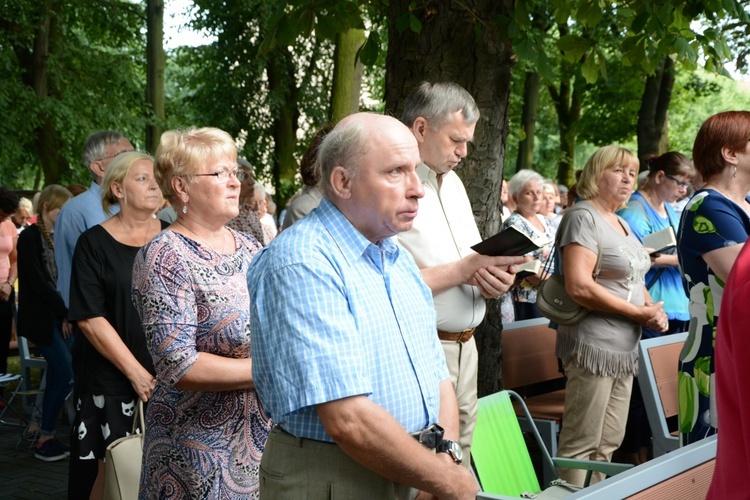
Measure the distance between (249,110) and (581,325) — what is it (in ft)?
66.0

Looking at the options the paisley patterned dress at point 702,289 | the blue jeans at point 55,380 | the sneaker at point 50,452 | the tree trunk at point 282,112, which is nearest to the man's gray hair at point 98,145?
the blue jeans at point 55,380

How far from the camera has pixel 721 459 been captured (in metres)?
1.82

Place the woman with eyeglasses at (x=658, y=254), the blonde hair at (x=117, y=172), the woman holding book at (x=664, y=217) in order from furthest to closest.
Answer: the woman holding book at (x=664, y=217)
the woman with eyeglasses at (x=658, y=254)
the blonde hair at (x=117, y=172)

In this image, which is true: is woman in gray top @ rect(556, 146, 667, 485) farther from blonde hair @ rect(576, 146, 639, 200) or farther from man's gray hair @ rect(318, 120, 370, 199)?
man's gray hair @ rect(318, 120, 370, 199)

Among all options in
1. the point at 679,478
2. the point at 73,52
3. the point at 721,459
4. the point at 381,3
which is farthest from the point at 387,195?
the point at 73,52

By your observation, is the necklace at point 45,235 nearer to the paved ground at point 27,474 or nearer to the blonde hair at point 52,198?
the blonde hair at point 52,198

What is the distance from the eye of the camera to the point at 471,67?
5.21 meters

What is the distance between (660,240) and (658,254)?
0.27 meters

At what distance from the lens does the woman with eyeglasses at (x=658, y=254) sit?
6.46m

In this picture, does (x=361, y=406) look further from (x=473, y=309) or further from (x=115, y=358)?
(x=115, y=358)

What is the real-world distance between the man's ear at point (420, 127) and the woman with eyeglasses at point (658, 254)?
3.24 m

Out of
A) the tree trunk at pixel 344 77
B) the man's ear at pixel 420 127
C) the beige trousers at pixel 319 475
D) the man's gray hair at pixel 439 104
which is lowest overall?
the beige trousers at pixel 319 475

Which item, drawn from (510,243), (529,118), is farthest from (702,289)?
(529,118)

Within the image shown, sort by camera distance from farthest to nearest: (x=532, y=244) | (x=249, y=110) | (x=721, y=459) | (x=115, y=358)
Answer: (x=249, y=110)
(x=115, y=358)
(x=532, y=244)
(x=721, y=459)
